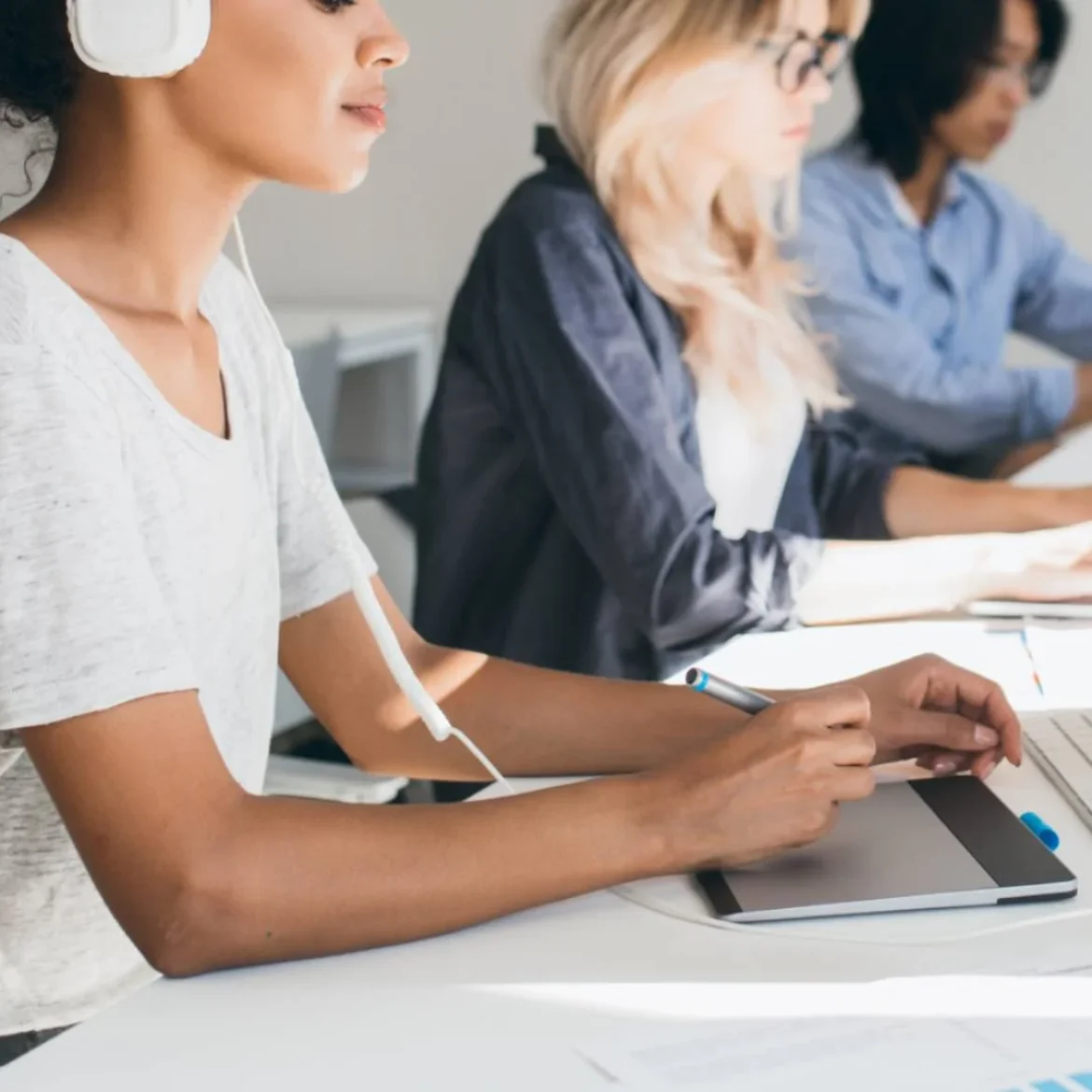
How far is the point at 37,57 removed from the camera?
0.80 m

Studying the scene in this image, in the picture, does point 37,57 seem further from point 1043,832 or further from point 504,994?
point 1043,832

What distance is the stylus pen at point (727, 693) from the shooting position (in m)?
0.81

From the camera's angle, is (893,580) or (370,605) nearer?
(370,605)

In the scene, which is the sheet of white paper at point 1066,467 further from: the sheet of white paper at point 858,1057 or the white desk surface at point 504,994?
the sheet of white paper at point 858,1057

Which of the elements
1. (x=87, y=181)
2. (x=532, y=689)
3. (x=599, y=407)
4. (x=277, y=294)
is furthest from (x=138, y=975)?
(x=277, y=294)

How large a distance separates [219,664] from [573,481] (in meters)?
0.46

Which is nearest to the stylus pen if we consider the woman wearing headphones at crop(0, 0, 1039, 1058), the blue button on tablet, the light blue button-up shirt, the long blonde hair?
the woman wearing headphones at crop(0, 0, 1039, 1058)

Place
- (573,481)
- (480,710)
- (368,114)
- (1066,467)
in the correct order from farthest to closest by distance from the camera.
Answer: (1066,467), (573,481), (480,710), (368,114)

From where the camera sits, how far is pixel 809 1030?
1.98 ft

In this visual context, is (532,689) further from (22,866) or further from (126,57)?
(126,57)

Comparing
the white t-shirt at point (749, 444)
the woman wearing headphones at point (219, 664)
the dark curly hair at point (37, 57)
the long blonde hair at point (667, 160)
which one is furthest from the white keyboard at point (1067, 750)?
the dark curly hair at point (37, 57)

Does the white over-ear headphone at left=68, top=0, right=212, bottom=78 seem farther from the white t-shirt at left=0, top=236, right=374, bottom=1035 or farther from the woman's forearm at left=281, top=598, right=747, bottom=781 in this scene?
the woman's forearm at left=281, top=598, right=747, bottom=781

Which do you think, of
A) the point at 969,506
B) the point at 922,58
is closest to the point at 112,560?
the point at 969,506

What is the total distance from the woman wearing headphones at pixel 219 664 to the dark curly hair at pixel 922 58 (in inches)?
29.1
